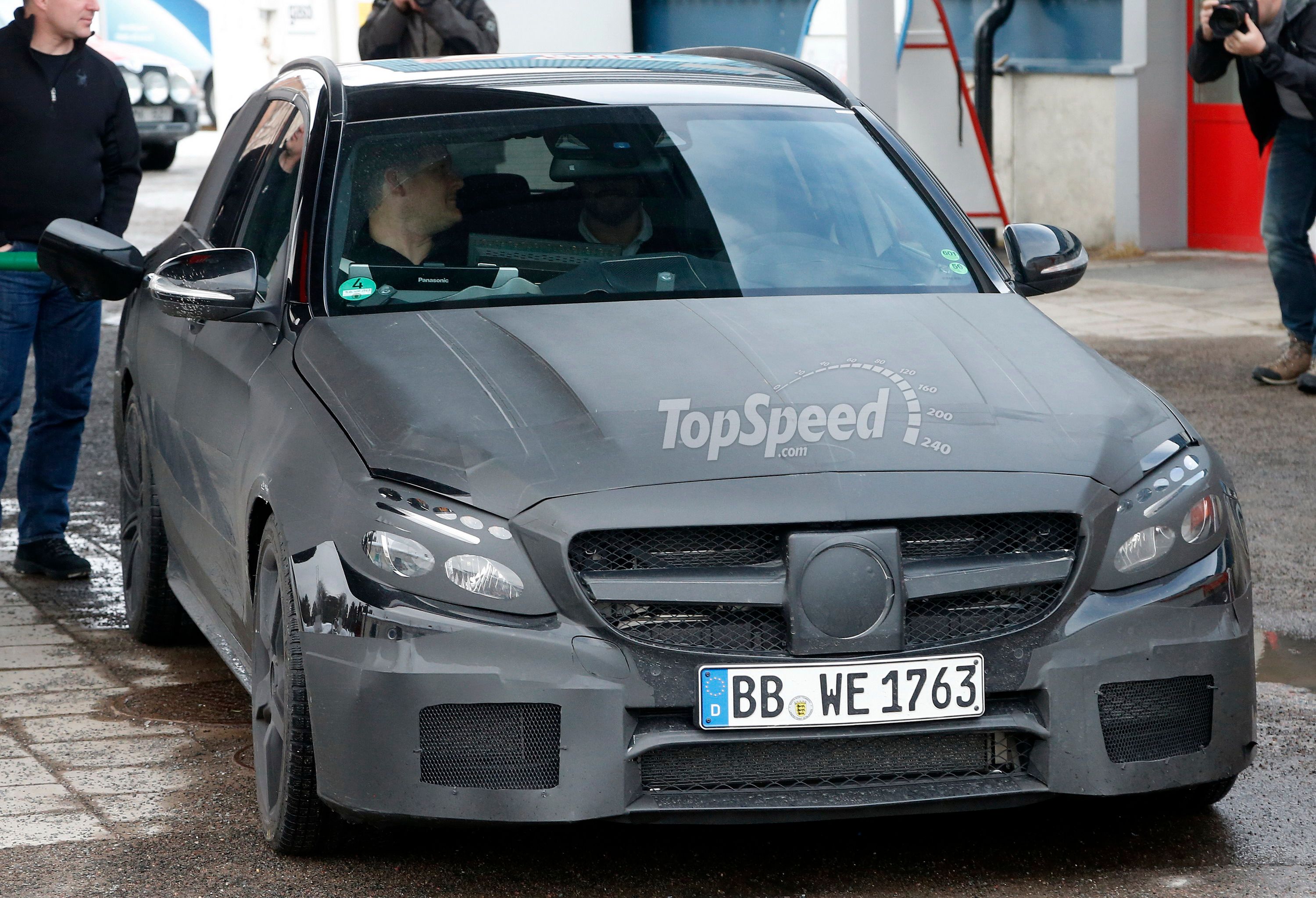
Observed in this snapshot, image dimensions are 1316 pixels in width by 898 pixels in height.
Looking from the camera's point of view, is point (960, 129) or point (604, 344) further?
point (960, 129)

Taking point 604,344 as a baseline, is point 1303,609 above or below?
below

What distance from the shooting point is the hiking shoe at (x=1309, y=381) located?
29.6ft

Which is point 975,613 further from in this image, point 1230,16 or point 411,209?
point 1230,16

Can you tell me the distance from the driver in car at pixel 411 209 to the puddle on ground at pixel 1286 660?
2.39 metres

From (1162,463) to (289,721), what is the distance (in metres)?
1.73

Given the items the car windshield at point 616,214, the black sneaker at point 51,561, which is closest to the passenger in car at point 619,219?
the car windshield at point 616,214

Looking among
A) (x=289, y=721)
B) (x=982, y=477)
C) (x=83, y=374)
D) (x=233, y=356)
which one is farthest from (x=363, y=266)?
(x=83, y=374)

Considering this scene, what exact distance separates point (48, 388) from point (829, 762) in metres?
4.10

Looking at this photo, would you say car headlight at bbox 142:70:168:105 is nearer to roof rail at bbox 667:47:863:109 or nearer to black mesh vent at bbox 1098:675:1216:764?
roof rail at bbox 667:47:863:109

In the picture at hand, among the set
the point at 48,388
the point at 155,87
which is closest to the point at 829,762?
the point at 48,388

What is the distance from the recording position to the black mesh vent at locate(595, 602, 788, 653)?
3.41 metres

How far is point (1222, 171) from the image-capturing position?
1427cm

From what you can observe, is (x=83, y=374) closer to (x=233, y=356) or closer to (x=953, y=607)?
(x=233, y=356)

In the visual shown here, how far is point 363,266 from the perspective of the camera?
4445 millimetres
